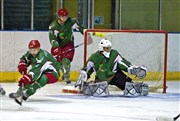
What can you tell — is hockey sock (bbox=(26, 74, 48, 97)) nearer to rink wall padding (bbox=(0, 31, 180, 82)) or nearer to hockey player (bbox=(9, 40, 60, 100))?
hockey player (bbox=(9, 40, 60, 100))

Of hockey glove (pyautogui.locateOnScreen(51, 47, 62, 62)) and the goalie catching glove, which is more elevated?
hockey glove (pyautogui.locateOnScreen(51, 47, 62, 62))

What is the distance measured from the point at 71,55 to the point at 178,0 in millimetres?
3322

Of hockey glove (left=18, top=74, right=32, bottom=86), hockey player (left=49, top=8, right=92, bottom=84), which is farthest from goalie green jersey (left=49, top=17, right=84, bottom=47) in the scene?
hockey glove (left=18, top=74, right=32, bottom=86)

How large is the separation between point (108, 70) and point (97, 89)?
0.29 metres

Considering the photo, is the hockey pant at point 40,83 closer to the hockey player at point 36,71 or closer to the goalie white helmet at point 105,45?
the hockey player at point 36,71

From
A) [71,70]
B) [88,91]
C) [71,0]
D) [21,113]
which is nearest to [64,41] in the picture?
[71,70]

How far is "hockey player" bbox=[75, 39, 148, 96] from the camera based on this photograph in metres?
7.50

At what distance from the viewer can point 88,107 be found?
21.5ft

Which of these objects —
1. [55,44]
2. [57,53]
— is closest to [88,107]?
[55,44]

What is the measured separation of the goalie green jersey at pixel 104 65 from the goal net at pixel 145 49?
0.38 metres

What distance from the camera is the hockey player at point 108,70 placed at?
7496 mm

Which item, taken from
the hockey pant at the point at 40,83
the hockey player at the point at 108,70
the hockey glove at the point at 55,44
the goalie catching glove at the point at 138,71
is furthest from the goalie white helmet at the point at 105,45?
the hockey glove at the point at 55,44

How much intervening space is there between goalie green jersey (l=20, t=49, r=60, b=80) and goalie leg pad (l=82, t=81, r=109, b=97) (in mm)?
727

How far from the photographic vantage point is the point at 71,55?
8.82 metres
